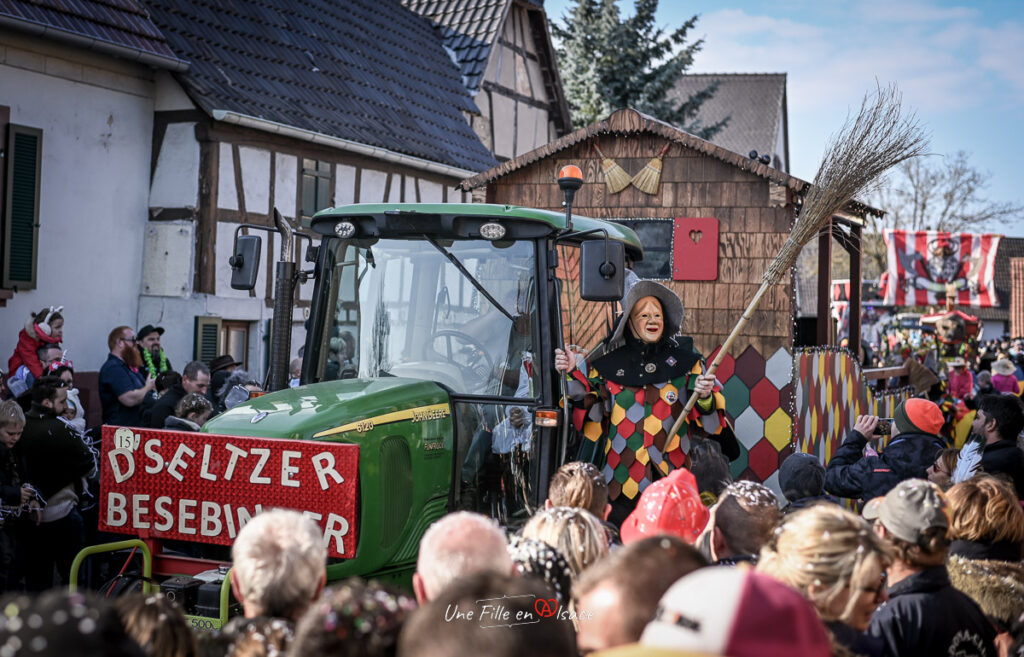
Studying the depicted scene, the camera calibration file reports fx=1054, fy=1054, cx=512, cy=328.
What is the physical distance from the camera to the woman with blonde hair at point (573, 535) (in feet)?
10.5

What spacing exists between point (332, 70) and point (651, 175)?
9.06 metres

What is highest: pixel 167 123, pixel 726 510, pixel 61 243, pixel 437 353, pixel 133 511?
pixel 167 123

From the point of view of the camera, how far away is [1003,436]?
6.24 metres

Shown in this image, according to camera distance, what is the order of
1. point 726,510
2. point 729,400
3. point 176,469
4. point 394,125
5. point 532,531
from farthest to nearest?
point 394,125 → point 729,400 → point 176,469 → point 726,510 → point 532,531

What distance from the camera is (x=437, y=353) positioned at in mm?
5672

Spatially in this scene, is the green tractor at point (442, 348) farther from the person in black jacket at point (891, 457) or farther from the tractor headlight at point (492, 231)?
the person in black jacket at point (891, 457)

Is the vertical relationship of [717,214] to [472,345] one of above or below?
above

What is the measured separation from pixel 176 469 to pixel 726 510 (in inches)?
102

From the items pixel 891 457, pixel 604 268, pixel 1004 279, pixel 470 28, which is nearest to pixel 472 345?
pixel 604 268

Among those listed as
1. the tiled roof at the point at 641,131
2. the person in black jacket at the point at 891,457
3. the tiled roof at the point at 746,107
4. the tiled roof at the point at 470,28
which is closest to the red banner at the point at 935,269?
the tiled roof at the point at 470,28

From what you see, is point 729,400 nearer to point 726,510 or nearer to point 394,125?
point 726,510

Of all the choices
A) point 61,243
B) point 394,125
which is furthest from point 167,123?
point 394,125

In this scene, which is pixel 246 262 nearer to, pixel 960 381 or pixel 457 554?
pixel 457 554

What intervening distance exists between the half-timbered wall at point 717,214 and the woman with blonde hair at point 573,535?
6290mm
